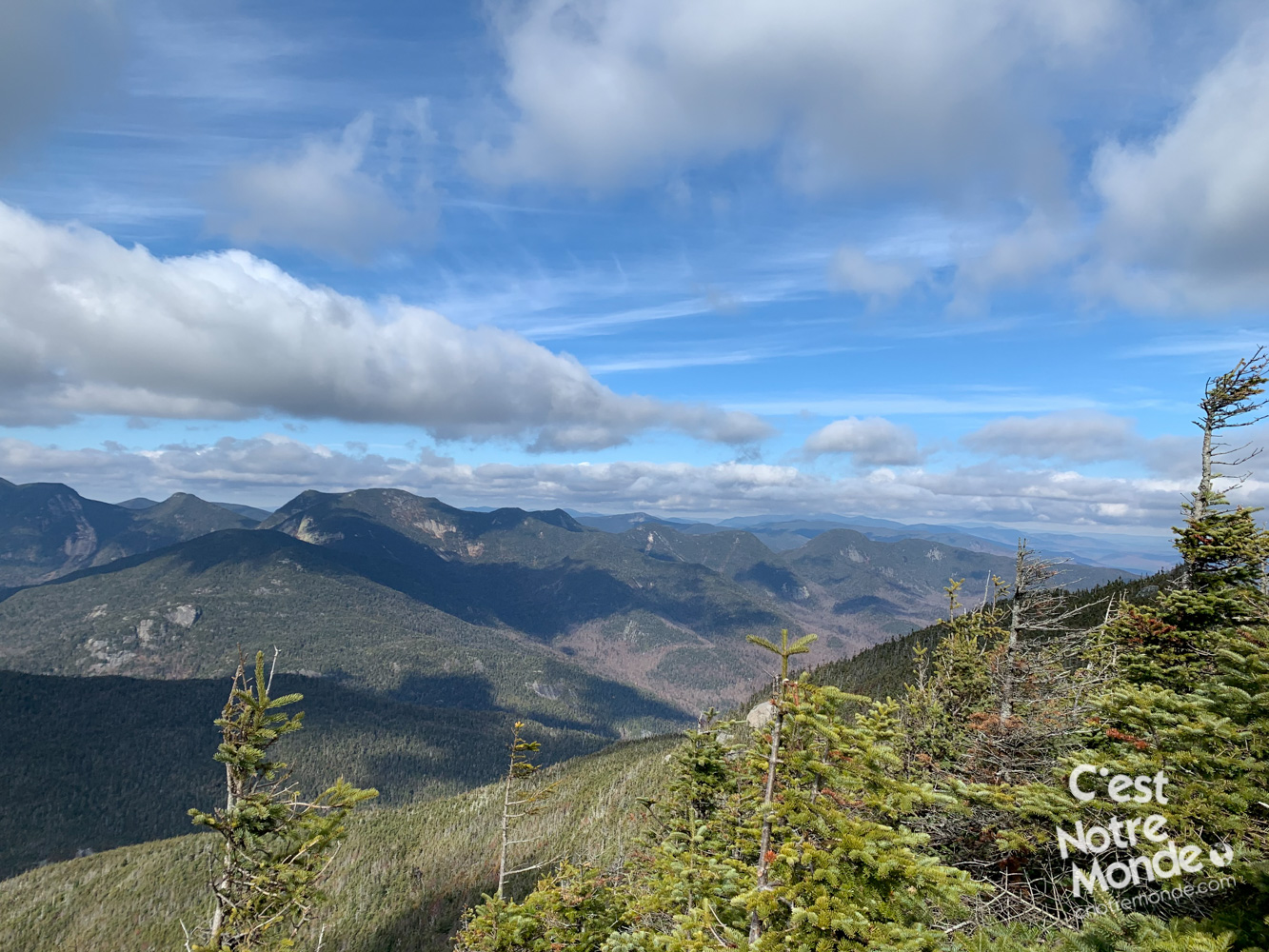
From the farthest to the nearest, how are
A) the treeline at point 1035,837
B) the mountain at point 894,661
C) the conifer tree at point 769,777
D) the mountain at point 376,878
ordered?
1. the mountain at point 376,878
2. the mountain at point 894,661
3. the conifer tree at point 769,777
4. the treeline at point 1035,837

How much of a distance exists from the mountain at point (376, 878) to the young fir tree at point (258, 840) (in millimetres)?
123747

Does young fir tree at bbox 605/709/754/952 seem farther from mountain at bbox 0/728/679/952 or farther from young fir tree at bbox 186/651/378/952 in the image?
mountain at bbox 0/728/679/952

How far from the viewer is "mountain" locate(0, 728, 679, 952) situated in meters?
138

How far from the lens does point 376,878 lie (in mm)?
157375

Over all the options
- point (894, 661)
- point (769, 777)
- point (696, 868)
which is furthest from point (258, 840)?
point (894, 661)

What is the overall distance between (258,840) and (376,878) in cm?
18560

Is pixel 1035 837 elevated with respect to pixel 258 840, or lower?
elevated

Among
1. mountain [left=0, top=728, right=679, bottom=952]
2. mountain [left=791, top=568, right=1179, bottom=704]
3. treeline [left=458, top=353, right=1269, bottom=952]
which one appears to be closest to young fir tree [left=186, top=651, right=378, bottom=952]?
treeline [left=458, top=353, right=1269, bottom=952]

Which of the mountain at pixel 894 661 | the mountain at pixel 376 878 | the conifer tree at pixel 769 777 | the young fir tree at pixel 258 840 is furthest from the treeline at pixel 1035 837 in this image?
the mountain at pixel 376 878

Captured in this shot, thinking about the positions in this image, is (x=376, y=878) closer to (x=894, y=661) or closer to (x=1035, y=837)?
(x=894, y=661)

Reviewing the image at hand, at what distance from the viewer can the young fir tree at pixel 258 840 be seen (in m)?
15.0

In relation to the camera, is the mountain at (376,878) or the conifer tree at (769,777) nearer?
the conifer tree at (769,777)

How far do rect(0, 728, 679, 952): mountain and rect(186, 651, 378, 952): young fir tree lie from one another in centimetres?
12375

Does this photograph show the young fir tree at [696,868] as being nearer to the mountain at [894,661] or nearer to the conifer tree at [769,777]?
the conifer tree at [769,777]
